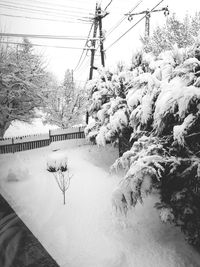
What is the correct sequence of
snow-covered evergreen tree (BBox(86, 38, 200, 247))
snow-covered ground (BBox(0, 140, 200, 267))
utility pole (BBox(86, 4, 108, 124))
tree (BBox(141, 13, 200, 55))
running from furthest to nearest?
tree (BBox(141, 13, 200, 55)) < utility pole (BBox(86, 4, 108, 124)) < snow-covered ground (BBox(0, 140, 200, 267)) < snow-covered evergreen tree (BBox(86, 38, 200, 247))

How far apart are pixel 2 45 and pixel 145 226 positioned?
45.7 ft

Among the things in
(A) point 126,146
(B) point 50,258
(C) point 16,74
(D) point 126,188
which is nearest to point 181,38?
(A) point 126,146

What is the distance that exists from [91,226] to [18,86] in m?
10.6

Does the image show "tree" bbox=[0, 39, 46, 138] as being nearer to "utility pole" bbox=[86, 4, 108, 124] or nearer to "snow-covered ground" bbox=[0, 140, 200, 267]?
"utility pole" bbox=[86, 4, 108, 124]

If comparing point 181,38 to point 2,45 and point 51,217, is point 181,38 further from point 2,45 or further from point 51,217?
point 51,217

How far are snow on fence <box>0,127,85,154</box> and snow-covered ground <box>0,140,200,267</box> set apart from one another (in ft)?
12.7

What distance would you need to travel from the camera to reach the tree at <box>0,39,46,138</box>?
1288 cm

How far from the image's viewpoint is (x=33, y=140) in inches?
538

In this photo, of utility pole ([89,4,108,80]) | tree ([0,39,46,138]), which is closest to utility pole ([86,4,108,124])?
utility pole ([89,4,108,80])

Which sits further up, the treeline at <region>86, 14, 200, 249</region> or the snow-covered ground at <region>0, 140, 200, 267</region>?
the treeline at <region>86, 14, 200, 249</region>

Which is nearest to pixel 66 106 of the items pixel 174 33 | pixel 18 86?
pixel 18 86

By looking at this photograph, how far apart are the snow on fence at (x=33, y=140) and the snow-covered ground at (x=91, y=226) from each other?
12.7ft

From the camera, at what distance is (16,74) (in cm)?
1366

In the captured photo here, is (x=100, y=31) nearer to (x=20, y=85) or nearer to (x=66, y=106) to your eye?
(x=20, y=85)
